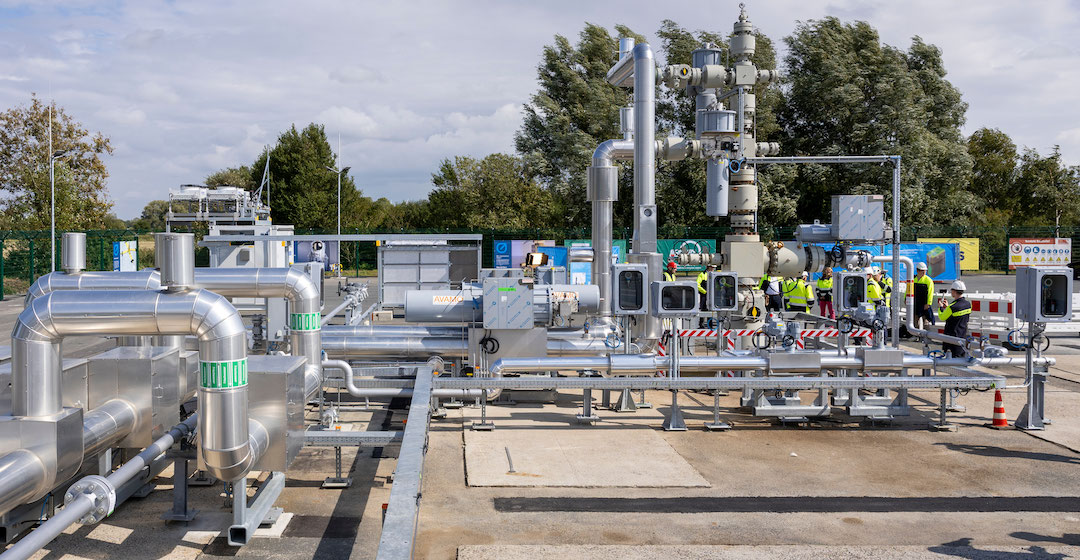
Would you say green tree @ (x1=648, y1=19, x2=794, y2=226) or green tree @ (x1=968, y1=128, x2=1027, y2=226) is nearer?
green tree @ (x1=648, y1=19, x2=794, y2=226)

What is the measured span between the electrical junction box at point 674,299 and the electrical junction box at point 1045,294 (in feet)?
13.9

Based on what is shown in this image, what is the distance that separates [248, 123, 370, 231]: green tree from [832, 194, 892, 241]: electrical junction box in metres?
42.1

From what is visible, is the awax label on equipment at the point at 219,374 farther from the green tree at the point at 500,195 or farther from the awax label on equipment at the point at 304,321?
the green tree at the point at 500,195

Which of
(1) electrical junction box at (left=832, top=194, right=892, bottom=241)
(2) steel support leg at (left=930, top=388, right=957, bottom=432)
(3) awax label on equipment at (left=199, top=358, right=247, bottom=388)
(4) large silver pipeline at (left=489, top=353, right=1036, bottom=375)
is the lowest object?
(2) steel support leg at (left=930, top=388, right=957, bottom=432)

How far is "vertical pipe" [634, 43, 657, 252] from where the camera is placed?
14797 mm

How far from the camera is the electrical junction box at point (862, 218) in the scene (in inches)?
533

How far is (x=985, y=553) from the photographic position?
7.09 m

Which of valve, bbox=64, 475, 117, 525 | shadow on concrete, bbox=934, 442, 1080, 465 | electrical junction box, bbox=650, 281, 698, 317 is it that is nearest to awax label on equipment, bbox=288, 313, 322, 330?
valve, bbox=64, 475, 117, 525

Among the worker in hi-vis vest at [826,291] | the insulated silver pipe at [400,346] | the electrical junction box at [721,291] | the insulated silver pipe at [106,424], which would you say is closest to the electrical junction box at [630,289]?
the electrical junction box at [721,291]

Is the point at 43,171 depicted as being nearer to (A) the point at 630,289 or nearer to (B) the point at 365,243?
(B) the point at 365,243

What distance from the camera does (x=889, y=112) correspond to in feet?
131

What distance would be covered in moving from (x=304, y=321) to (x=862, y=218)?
881 centimetres

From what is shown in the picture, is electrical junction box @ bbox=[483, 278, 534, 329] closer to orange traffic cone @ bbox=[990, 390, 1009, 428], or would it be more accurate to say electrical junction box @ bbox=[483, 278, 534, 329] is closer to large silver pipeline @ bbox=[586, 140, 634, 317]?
large silver pipeline @ bbox=[586, 140, 634, 317]

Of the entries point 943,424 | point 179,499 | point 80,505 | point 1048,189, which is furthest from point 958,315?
point 1048,189
